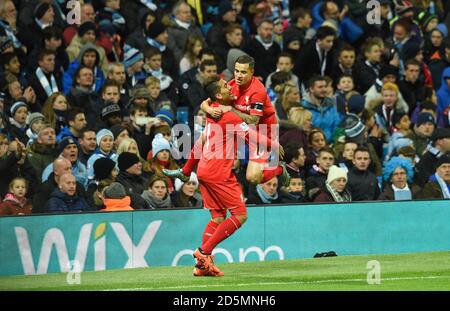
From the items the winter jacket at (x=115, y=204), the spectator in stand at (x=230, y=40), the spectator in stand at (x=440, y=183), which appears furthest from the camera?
the spectator in stand at (x=230, y=40)

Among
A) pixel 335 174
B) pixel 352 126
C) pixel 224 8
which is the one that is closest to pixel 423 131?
pixel 352 126

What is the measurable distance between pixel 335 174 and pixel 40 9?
4.98 meters

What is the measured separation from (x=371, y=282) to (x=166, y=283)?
212 centimetres

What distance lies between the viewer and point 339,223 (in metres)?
19.3

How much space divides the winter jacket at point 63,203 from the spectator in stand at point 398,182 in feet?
13.4

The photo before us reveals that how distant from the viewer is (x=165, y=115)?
20.6 meters

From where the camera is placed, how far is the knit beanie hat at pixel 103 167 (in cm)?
1878

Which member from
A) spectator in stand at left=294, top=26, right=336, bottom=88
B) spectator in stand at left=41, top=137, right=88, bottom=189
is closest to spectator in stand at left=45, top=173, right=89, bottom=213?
spectator in stand at left=41, top=137, right=88, bottom=189

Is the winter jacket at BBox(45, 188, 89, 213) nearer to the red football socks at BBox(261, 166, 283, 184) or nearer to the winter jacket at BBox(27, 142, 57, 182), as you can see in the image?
the winter jacket at BBox(27, 142, 57, 182)

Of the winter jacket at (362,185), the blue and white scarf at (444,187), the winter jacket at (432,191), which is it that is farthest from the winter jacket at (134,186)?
the blue and white scarf at (444,187)

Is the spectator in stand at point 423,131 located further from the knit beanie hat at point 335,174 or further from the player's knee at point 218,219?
the player's knee at point 218,219

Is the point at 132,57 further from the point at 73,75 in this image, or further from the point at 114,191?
the point at 114,191

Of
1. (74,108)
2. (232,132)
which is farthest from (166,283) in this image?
(74,108)

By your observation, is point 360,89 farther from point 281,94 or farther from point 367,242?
point 367,242
